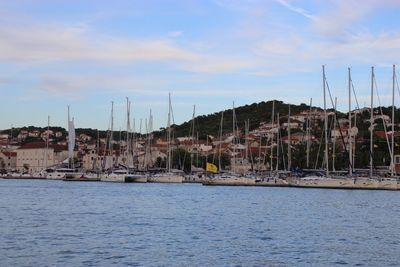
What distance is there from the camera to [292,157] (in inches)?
4368

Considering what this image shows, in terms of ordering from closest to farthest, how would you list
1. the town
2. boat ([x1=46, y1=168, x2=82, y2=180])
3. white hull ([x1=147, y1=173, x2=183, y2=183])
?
the town, white hull ([x1=147, y1=173, x2=183, y2=183]), boat ([x1=46, y1=168, x2=82, y2=180])

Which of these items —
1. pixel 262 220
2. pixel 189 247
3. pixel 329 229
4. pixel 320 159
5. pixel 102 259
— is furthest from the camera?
pixel 320 159

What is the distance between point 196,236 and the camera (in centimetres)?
2969

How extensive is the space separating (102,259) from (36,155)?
175 metres

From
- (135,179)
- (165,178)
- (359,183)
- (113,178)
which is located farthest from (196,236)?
(113,178)

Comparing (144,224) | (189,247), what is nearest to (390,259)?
(189,247)

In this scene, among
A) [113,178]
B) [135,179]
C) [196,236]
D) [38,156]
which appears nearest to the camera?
[196,236]

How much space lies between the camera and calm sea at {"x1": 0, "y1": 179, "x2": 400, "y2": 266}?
23188mm

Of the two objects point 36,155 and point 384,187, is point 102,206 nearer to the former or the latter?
point 384,187

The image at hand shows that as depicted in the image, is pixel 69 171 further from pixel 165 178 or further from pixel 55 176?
pixel 165 178

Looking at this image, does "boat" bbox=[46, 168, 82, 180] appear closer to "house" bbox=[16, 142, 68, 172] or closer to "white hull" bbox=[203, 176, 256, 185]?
"white hull" bbox=[203, 176, 256, 185]

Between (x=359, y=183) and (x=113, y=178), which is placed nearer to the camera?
(x=359, y=183)

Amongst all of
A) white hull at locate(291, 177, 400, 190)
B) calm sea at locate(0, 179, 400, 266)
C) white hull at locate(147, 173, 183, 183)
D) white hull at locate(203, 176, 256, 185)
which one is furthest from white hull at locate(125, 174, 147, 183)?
calm sea at locate(0, 179, 400, 266)

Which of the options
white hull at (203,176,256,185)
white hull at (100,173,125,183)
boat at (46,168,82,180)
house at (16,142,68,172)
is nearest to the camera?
white hull at (203,176,256,185)
